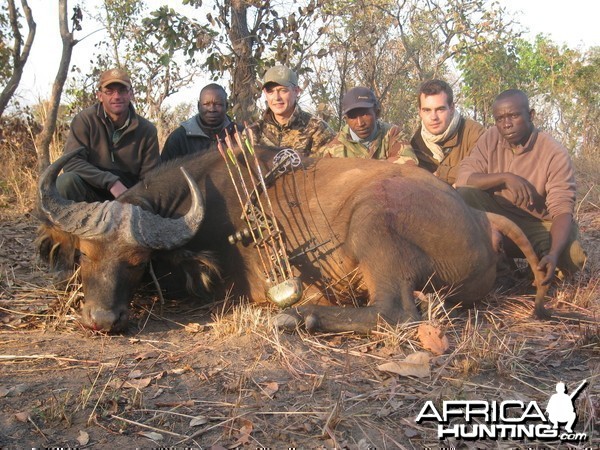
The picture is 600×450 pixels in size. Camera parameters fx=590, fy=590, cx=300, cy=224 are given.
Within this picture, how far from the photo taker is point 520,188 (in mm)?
5277

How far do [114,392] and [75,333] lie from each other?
1.35 m

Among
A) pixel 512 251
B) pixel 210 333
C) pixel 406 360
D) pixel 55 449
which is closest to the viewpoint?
pixel 55 449

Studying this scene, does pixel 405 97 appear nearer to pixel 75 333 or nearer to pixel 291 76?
pixel 291 76

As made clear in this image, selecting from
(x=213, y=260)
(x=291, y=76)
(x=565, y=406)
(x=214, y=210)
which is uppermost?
(x=291, y=76)

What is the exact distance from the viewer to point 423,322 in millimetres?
3818

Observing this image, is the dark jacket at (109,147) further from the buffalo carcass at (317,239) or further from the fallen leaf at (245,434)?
the fallen leaf at (245,434)

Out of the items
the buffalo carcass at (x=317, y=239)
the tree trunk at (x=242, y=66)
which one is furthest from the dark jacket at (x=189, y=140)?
the tree trunk at (x=242, y=66)

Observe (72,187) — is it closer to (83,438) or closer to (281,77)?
(281,77)

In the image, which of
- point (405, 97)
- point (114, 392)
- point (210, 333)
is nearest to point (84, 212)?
point (210, 333)

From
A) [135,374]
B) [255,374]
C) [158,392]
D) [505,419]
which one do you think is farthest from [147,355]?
[505,419]

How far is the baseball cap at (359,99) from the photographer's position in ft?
21.1

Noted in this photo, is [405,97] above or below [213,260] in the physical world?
above

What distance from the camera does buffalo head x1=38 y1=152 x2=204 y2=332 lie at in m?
4.15

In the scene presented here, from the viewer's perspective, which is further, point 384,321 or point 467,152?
point 467,152
